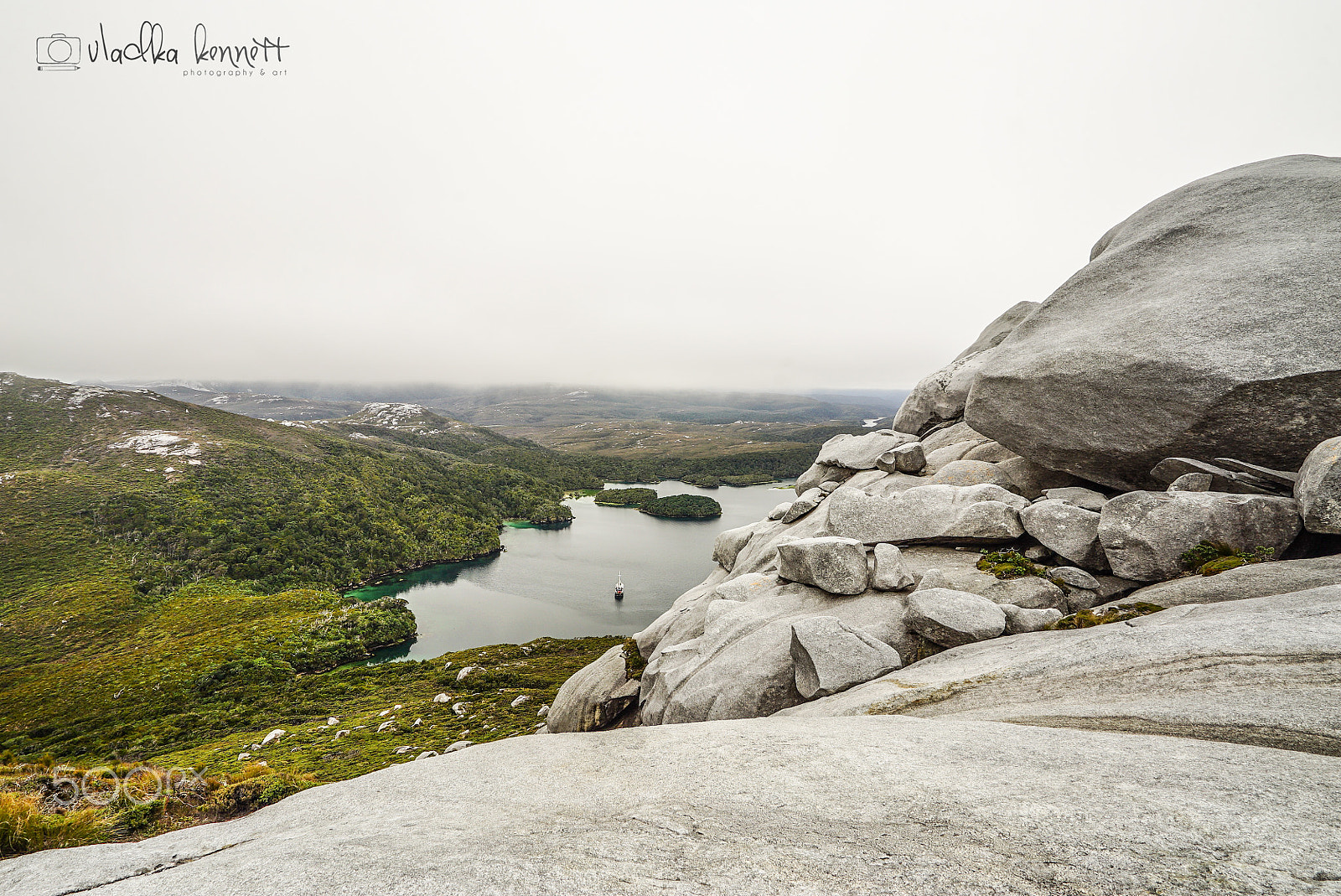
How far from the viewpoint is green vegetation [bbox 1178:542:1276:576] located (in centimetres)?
933

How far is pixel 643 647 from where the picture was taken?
Result: 19.6 m

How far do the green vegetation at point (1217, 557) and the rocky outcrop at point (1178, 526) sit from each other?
102mm

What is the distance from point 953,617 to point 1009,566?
3317 mm

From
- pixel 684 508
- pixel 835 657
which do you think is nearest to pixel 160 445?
pixel 684 508

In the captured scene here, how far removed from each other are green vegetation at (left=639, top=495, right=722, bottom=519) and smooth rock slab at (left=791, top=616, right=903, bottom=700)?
121 metres

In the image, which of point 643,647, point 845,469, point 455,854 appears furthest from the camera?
point 845,469

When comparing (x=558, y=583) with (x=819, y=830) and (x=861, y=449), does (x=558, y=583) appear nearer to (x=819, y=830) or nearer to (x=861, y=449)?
(x=861, y=449)

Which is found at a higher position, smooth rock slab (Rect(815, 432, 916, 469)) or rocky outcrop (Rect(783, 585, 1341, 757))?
smooth rock slab (Rect(815, 432, 916, 469))

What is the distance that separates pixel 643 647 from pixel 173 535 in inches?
A: 4722

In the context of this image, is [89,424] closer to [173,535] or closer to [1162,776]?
[173,535]

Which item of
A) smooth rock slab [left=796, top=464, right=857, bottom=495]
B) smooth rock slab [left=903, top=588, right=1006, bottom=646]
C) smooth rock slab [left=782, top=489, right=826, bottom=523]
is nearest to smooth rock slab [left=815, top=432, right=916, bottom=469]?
smooth rock slab [left=796, top=464, right=857, bottom=495]

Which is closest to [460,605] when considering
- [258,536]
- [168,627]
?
[168,627]

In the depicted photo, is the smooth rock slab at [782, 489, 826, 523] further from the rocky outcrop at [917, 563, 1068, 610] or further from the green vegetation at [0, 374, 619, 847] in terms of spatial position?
the green vegetation at [0, 374, 619, 847]

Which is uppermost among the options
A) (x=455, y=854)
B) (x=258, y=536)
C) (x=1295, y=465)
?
(x=1295, y=465)
